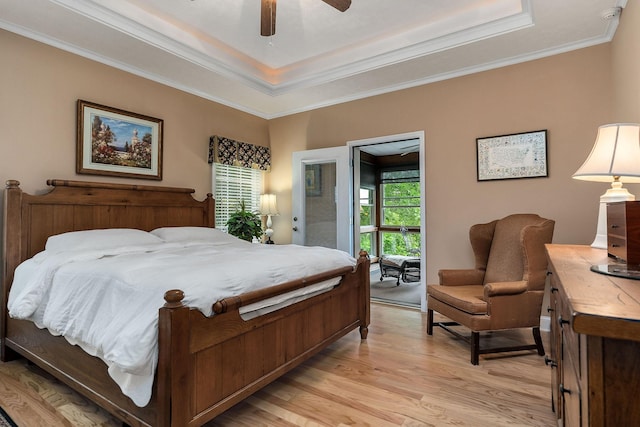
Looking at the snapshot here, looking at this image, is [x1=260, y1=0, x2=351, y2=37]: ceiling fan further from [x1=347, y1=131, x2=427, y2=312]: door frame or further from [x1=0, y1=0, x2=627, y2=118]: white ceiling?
[x1=347, y1=131, x2=427, y2=312]: door frame

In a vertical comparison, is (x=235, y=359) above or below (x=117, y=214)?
below

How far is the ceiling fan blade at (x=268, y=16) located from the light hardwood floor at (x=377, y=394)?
97.4 inches

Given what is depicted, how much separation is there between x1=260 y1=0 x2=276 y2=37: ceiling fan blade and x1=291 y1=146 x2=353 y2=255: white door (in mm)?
2137

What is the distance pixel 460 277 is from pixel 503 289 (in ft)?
2.06

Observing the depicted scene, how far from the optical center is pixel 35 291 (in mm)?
2105

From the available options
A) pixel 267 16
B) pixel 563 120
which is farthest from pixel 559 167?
pixel 267 16

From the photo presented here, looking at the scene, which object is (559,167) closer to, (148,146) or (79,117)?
(148,146)

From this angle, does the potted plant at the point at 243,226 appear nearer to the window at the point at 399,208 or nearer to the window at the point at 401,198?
the window at the point at 399,208

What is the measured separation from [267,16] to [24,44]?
2200 mm

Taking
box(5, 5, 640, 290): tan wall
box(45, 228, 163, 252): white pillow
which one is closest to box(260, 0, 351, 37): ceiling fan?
box(5, 5, 640, 290): tan wall

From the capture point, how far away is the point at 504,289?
2.57 meters

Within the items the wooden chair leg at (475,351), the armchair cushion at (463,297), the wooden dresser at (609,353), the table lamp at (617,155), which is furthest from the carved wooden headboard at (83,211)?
the table lamp at (617,155)

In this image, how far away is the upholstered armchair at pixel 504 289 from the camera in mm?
2572

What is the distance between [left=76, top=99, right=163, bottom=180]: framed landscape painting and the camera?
3215 mm
